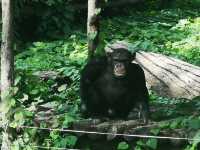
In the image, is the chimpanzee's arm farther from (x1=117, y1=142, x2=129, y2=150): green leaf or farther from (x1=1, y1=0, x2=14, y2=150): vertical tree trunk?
(x1=1, y1=0, x2=14, y2=150): vertical tree trunk

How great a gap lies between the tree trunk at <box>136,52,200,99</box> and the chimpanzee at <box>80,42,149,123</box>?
1036mm

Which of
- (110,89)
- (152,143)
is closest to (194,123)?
(152,143)

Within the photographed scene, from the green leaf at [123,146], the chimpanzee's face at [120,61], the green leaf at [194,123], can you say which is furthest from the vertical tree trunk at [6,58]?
the green leaf at [194,123]

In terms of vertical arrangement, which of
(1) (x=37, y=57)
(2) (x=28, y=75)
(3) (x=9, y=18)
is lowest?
(1) (x=37, y=57)

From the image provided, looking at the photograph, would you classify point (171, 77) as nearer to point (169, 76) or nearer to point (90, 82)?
point (169, 76)

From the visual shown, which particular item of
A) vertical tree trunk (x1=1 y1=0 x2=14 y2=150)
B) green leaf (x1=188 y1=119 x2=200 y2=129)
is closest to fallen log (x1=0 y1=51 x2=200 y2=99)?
green leaf (x1=188 y1=119 x2=200 y2=129)

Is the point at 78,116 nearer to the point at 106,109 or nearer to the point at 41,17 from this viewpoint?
the point at 106,109

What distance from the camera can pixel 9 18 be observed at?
216 inches

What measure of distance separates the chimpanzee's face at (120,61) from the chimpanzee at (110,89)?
0.04 metres

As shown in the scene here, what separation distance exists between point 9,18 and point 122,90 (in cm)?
194

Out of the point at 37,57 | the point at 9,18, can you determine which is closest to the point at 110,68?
the point at 9,18

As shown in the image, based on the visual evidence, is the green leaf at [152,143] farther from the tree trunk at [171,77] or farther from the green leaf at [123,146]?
the tree trunk at [171,77]

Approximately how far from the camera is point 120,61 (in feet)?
21.3

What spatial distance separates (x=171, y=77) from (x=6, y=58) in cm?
322
